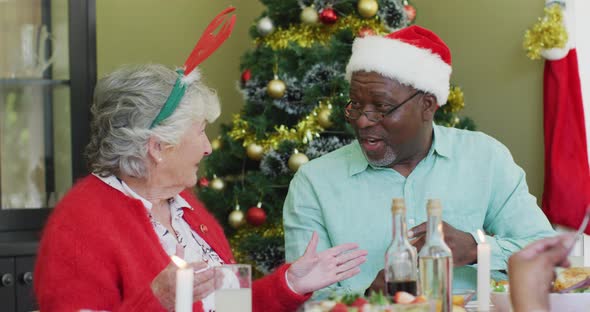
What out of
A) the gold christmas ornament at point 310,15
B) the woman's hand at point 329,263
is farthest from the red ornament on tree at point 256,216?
the woman's hand at point 329,263

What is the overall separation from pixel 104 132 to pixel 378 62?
80 centimetres

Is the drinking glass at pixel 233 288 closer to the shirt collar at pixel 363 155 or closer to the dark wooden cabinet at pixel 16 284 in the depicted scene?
the shirt collar at pixel 363 155

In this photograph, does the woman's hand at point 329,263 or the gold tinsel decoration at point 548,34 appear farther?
the gold tinsel decoration at point 548,34

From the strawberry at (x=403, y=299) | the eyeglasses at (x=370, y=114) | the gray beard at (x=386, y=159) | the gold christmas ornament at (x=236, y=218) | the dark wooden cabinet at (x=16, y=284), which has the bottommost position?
the dark wooden cabinet at (x=16, y=284)

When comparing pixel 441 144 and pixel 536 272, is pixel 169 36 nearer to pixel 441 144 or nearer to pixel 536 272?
pixel 441 144

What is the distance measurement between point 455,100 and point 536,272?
96.2 inches

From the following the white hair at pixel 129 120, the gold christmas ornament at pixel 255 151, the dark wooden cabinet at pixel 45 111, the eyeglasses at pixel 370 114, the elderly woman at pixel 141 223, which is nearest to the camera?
the elderly woman at pixel 141 223

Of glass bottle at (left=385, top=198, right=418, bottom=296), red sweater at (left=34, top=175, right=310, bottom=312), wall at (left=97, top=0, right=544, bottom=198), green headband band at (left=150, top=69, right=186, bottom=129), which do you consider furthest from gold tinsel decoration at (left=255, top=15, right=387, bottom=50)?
glass bottle at (left=385, top=198, right=418, bottom=296)

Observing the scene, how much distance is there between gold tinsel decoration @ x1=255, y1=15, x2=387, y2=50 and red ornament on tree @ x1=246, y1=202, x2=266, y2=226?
684 mm

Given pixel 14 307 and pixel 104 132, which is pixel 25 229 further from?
pixel 104 132

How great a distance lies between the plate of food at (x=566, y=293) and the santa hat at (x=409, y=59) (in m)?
0.77

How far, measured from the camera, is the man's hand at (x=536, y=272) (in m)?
1.30

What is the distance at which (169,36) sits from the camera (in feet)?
14.9

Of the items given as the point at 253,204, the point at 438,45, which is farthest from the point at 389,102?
the point at 253,204
